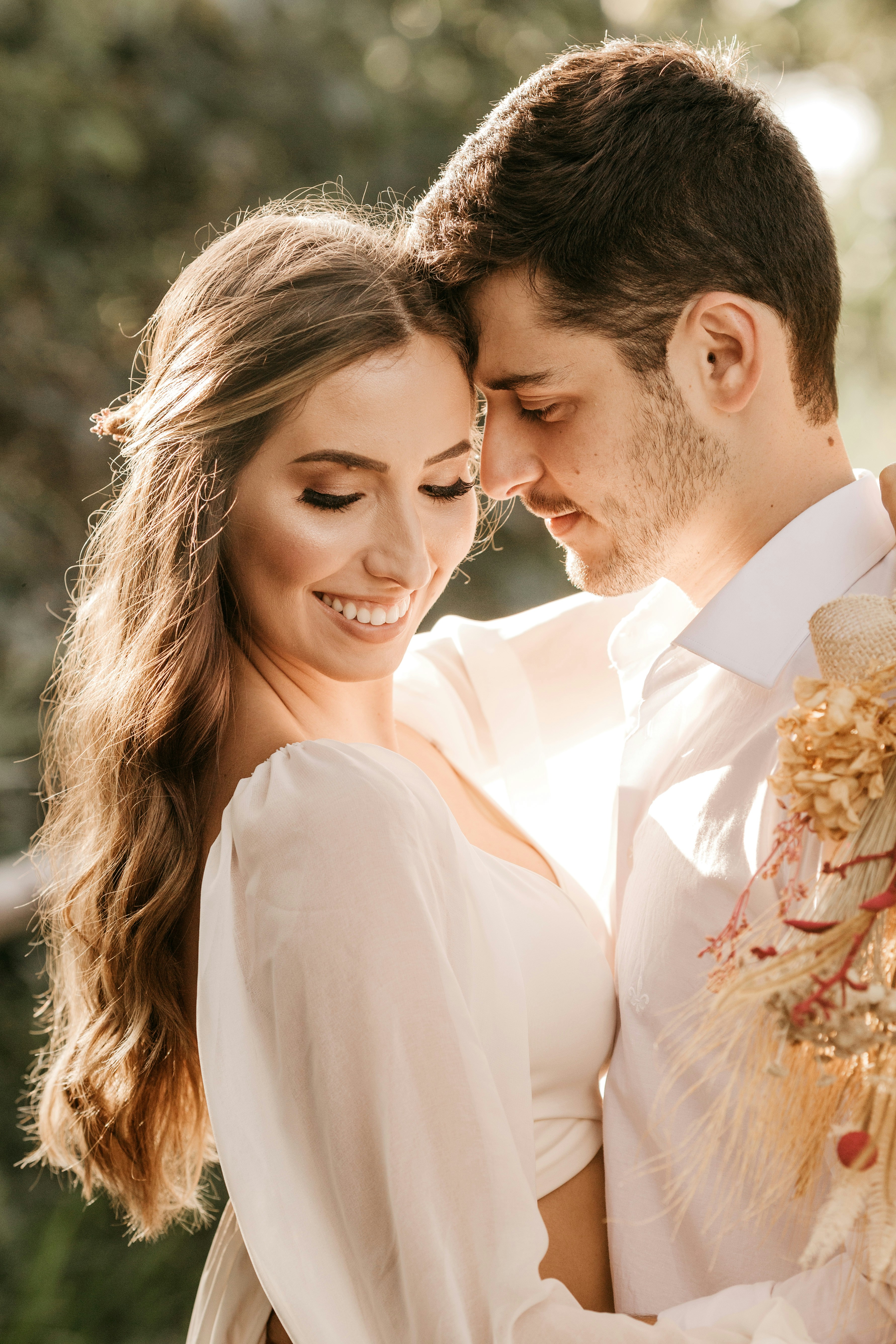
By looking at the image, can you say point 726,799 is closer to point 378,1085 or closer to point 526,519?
point 378,1085

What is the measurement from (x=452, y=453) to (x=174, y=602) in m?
0.49

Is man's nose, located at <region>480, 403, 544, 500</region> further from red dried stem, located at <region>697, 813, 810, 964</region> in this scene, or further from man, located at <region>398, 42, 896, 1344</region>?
red dried stem, located at <region>697, 813, 810, 964</region>

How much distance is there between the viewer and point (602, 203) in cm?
170

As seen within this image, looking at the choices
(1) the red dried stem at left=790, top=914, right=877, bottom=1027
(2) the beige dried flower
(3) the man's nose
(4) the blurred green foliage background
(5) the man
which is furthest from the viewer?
(4) the blurred green foliage background

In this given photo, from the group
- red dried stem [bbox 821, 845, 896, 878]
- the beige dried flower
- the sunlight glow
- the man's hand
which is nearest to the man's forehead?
the man's hand

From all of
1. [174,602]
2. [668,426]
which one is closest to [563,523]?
[668,426]

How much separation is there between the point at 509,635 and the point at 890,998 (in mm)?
1449

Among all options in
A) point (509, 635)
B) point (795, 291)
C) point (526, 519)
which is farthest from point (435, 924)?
point (526, 519)

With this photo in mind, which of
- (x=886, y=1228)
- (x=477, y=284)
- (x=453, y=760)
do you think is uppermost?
(x=477, y=284)

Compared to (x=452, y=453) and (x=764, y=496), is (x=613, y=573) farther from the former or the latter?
(x=452, y=453)

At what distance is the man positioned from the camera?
151cm

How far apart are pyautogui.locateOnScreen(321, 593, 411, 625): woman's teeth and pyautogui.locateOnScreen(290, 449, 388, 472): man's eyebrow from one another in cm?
21

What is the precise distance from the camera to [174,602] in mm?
1591

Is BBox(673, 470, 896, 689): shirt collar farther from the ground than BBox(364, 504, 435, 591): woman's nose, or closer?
closer
